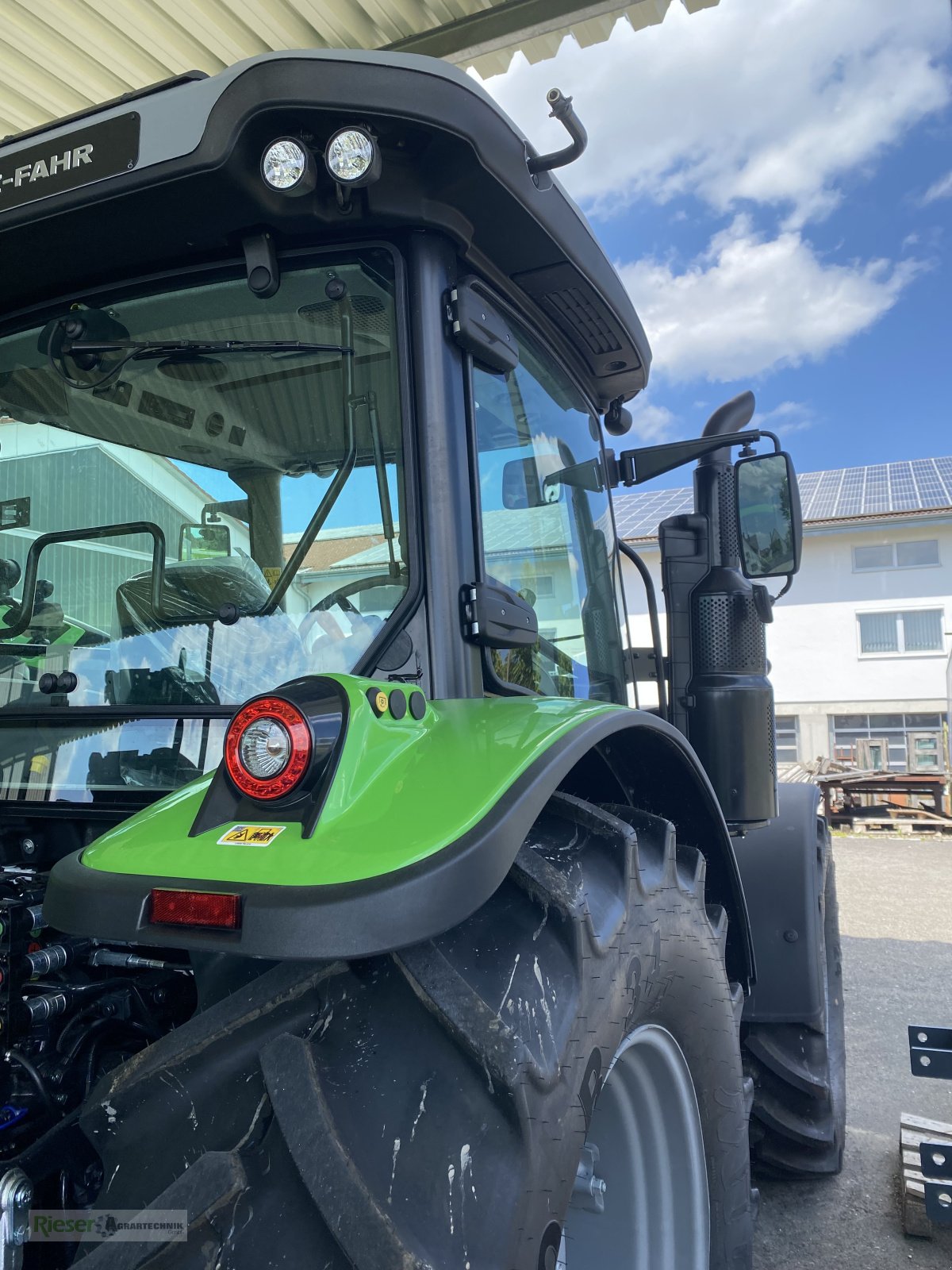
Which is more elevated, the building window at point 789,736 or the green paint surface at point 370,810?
the green paint surface at point 370,810

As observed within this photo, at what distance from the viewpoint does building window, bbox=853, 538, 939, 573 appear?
21.1 meters

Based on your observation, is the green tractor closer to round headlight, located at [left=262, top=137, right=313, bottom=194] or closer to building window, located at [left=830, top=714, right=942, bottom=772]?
round headlight, located at [left=262, top=137, right=313, bottom=194]

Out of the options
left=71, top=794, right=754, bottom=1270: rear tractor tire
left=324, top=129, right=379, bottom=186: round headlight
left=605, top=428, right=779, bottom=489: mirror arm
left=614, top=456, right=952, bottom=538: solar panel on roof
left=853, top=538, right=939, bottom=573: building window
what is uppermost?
left=614, top=456, right=952, bottom=538: solar panel on roof

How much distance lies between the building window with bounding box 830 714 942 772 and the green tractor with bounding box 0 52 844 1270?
20430 mm

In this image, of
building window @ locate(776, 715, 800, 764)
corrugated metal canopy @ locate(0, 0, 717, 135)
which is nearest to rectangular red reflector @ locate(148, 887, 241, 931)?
corrugated metal canopy @ locate(0, 0, 717, 135)

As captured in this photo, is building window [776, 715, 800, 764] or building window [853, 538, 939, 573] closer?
building window [853, 538, 939, 573]

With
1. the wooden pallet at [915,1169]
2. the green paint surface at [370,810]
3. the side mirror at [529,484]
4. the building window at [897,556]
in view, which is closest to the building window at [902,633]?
the building window at [897,556]

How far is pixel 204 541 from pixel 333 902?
0.91 m

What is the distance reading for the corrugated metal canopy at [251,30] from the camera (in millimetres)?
4227

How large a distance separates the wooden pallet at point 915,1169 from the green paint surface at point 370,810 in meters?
2.13

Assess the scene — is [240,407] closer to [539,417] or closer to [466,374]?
[466,374]

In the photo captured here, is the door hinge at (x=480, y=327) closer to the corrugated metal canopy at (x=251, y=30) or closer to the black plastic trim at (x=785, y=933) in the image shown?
the black plastic trim at (x=785, y=933)

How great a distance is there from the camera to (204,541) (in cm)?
177

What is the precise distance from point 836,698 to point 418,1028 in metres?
22.0
